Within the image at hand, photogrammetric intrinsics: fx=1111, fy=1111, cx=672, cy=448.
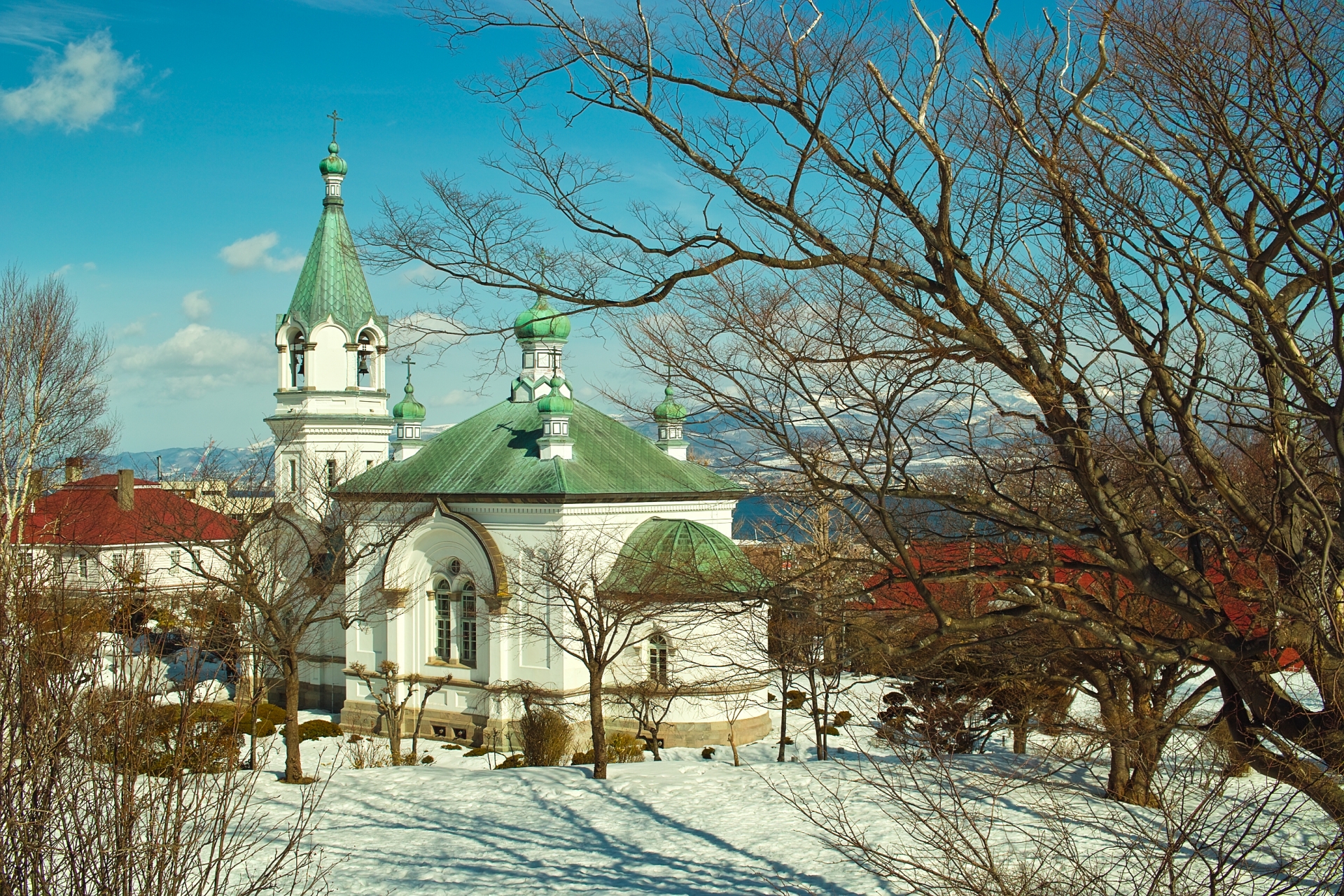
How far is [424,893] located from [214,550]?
407 inches

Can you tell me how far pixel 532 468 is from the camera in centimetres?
2398

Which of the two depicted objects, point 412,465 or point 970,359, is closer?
point 970,359

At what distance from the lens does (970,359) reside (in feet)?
21.9

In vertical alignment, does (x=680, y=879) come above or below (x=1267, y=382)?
below

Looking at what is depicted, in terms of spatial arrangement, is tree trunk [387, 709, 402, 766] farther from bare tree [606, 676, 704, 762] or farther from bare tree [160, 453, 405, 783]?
bare tree [606, 676, 704, 762]

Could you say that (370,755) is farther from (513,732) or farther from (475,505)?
(475,505)

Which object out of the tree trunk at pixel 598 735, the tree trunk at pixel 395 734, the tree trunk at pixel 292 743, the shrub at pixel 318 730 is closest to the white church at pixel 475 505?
the shrub at pixel 318 730

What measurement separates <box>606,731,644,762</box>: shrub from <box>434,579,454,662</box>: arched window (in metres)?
5.10

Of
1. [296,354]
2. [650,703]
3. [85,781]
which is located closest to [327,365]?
[296,354]

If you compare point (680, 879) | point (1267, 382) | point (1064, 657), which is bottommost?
point (680, 879)

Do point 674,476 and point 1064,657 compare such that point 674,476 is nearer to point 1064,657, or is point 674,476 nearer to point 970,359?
point 1064,657

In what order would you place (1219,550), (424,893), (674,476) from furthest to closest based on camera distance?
(674,476) < (424,893) < (1219,550)

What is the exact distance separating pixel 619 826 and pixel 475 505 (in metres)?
11.5

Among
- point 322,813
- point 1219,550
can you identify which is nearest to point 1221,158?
point 1219,550
